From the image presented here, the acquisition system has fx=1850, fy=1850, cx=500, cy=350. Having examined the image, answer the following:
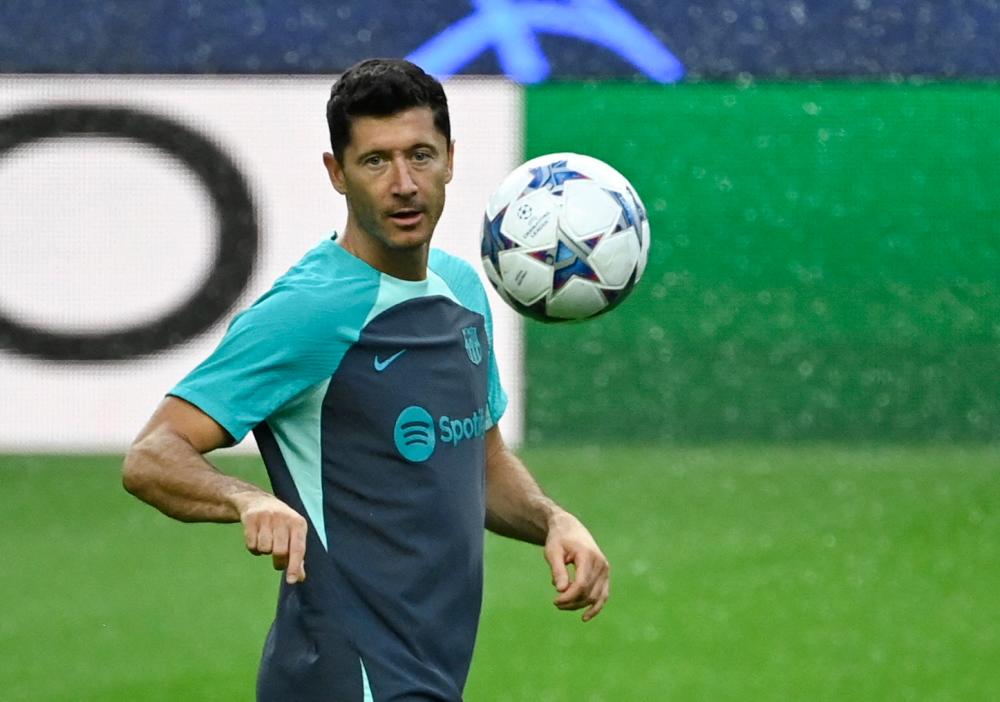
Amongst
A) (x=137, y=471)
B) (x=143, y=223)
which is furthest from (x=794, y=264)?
(x=137, y=471)

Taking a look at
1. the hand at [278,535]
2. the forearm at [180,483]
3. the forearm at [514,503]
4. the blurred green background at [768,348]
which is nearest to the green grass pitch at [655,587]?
the blurred green background at [768,348]

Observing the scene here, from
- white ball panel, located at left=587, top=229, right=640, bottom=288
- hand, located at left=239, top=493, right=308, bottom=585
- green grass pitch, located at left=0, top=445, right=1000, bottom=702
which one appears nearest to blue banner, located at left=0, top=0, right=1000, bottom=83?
green grass pitch, located at left=0, top=445, right=1000, bottom=702

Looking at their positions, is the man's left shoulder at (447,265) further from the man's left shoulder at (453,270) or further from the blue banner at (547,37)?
the blue banner at (547,37)

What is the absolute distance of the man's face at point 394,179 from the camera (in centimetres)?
327

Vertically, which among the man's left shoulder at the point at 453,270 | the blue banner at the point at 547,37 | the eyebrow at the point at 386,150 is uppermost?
the eyebrow at the point at 386,150

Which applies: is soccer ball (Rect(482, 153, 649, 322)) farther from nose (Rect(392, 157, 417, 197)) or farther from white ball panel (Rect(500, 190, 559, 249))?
nose (Rect(392, 157, 417, 197))

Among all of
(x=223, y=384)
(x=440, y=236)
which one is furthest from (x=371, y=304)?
(x=440, y=236)

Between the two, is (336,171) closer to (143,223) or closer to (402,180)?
(402,180)

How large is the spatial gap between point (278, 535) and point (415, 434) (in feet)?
1.82

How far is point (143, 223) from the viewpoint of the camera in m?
10.8

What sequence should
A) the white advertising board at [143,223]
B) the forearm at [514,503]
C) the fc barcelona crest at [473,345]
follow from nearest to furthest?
the fc barcelona crest at [473,345]
the forearm at [514,503]
the white advertising board at [143,223]

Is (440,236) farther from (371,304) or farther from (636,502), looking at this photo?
(371,304)

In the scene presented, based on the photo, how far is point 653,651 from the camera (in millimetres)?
7203

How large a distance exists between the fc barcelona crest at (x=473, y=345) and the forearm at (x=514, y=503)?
1.08 ft
